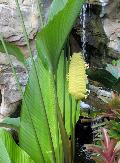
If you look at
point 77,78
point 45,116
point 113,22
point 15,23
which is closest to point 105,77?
point 77,78

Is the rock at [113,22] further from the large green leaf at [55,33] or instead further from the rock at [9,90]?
the large green leaf at [55,33]

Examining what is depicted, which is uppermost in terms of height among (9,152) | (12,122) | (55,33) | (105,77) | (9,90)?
(55,33)

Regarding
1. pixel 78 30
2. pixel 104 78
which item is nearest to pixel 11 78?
pixel 78 30

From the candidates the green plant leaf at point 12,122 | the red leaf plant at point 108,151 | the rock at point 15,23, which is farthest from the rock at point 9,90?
the red leaf plant at point 108,151

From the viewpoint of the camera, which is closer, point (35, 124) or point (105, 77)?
point (105, 77)

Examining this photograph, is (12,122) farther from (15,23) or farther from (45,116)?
(15,23)

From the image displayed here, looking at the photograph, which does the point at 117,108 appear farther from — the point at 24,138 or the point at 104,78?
the point at 24,138
